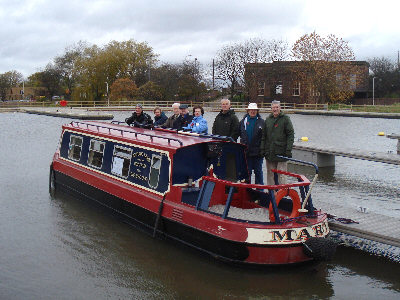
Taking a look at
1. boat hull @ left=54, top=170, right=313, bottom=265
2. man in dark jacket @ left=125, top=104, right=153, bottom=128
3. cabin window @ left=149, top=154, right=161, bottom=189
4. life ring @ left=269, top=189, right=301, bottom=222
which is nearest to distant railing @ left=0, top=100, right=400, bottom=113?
man in dark jacket @ left=125, top=104, right=153, bottom=128

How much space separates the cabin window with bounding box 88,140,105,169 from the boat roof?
0.82 ft

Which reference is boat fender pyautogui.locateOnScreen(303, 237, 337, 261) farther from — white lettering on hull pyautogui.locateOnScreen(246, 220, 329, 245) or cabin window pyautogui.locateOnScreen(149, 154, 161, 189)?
cabin window pyautogui.locateOnScreen(149, 154, 161, 189)

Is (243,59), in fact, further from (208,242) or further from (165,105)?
(208,242)

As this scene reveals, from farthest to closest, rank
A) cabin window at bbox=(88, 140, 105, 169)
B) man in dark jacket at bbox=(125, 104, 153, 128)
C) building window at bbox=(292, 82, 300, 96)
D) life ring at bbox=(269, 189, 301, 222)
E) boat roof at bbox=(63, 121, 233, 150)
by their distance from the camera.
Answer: building window at bbox=(292, 82, 300, 96) < man in dark jacket at bbox=(125, 104, 153, 128) < cabin window at bbox=(88, 140, 105, 169) < boat roof at bbox=(63, 121, 233, 150) < life ring at bbox=(269, 189, 301, 222)

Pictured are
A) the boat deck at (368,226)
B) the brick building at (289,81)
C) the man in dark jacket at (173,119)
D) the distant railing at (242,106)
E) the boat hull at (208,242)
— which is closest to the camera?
the boat hull at (208,242)

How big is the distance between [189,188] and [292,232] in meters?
2.33

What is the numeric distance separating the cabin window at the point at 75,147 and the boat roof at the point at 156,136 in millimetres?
249

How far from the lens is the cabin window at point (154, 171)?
32.1ft

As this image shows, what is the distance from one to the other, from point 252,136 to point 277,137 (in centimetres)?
59

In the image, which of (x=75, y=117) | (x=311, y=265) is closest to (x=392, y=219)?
(x=311, y=265)

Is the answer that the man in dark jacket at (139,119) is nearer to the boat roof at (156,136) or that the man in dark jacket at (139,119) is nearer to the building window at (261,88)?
the boat roof at (156,136)

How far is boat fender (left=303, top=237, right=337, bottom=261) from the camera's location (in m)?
7.80

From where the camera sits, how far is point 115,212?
11148 millimetres

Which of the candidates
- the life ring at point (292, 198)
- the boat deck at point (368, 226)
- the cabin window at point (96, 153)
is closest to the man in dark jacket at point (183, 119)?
the cabin window at point (96, 153)
